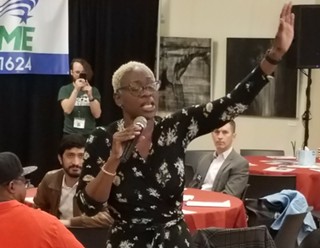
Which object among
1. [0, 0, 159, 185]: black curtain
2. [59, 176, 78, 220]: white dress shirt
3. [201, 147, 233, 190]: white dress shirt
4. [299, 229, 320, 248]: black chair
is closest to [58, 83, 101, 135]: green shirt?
[0, 0, 159, 185]: black curtain

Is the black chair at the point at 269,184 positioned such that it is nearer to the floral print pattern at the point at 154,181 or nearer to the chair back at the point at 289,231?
the chair back at the point at 289,231

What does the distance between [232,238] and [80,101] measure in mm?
4440

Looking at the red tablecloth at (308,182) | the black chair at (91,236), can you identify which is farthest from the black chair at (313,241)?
Result: the red tablecloth at (308,182)

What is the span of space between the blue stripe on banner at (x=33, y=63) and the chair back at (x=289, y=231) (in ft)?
13.8

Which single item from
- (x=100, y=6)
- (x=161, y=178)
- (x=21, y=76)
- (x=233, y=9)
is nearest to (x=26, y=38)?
(x=21, y=76)

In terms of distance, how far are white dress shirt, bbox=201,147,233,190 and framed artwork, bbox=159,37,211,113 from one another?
3022mm

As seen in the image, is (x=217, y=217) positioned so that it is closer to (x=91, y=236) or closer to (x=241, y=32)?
(x=91, y=236)

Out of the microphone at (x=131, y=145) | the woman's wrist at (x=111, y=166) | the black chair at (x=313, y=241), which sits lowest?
the black chair at (x=313, y=241)

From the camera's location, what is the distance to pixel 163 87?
8.84 meters

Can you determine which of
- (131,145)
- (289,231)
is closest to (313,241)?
(289,231)

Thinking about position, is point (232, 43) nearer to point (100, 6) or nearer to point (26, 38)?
point (100, 6)

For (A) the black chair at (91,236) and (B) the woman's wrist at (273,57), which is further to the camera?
(A) the black chair at (91,236)

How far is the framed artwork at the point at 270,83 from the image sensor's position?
823 centimetres

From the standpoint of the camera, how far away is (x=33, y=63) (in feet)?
25.6
